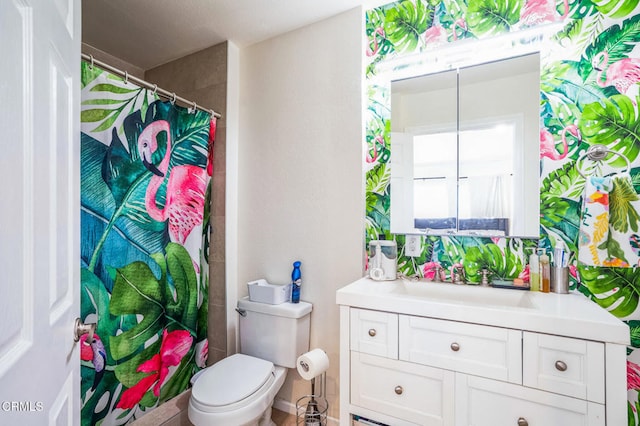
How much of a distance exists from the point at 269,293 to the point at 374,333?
30.8 inches

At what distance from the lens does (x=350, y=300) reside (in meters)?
1.44

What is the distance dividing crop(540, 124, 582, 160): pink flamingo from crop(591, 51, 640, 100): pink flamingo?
0.21 m

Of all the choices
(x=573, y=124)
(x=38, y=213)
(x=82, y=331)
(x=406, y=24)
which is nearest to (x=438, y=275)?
(x=573, y=124)

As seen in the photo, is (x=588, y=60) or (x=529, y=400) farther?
(x=588, y=60)

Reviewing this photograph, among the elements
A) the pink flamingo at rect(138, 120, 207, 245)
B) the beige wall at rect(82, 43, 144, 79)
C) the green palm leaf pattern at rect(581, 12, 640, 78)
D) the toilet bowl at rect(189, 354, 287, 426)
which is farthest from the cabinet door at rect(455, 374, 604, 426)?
the beige wall at rect(82, 43, 144, 79)

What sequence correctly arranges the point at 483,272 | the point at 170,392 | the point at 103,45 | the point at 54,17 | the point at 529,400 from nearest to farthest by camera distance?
the point at 54,17 → the point at 529,400 → the point at 483,272 → the point at 170,392 → the point at 103,45

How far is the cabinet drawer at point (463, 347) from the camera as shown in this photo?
115 centimetres

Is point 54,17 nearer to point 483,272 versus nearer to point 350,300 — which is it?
point 350,300

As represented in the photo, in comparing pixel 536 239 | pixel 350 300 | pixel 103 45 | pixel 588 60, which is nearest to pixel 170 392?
pixel 350 300

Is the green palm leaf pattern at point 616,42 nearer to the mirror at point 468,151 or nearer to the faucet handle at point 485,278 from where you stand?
the mirror at point 468,151

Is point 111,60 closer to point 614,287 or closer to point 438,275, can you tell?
point 438,275

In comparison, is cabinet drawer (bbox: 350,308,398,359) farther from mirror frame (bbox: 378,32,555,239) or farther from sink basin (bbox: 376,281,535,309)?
mirror frame (bbox: 378,32,555,239)

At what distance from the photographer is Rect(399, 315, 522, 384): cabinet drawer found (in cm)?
115

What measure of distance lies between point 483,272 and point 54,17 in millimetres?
1807
